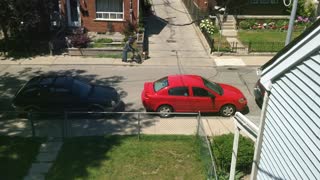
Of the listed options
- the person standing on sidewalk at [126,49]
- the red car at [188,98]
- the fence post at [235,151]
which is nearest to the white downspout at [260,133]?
the fence post at [235,151]

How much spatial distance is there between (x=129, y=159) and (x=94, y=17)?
16524 mm

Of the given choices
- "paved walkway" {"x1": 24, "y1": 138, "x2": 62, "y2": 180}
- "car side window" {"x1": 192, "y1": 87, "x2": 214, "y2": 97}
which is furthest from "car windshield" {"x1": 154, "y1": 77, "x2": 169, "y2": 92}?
"paved walkway" {"x1": 24, "y1": 138, "x2": 62, "y2": 180}

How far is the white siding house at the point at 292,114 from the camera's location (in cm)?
646

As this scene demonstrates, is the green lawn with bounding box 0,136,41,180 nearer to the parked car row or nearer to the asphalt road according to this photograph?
the parked car row

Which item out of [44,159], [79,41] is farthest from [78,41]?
[44,159]

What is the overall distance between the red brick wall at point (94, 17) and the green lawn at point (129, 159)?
1454 cm

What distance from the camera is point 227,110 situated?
16.6 metres

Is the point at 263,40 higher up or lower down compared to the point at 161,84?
higher up

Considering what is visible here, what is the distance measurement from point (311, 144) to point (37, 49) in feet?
67.6

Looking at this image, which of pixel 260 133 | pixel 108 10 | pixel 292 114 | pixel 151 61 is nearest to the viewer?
pixel 292 114

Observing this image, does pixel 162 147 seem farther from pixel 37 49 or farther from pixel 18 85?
pixel 37 49

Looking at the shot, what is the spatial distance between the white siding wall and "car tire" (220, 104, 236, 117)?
7.82 metres

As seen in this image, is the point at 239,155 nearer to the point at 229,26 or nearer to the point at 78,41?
the point at 78,41

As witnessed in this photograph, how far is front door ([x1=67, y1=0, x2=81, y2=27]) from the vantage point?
2786 cm
